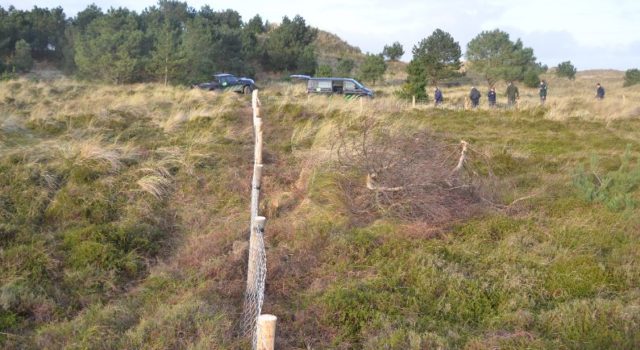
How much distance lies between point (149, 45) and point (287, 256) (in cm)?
2455

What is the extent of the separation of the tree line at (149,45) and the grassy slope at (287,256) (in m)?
14.3

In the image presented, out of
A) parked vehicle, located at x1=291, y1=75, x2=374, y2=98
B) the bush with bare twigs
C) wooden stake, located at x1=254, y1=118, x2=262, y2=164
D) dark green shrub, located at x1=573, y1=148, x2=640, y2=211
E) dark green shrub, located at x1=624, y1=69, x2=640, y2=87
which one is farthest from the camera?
dark green shrub, located at x1=624, y1=69, x2=640, y2=87

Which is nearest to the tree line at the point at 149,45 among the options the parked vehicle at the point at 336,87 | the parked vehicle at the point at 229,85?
the parked vehicle at the point at 229,85

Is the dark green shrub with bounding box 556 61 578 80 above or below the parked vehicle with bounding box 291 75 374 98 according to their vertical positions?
above

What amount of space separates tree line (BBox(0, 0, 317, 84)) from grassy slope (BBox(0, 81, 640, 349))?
→ 14.3m

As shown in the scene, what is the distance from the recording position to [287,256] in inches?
231

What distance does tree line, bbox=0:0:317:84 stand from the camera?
2400cm

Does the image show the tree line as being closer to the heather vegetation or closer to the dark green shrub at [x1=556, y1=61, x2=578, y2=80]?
the heather vegetation

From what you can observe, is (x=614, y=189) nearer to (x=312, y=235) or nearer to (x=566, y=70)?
(x=312, y=235)

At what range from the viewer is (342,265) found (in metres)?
5.64

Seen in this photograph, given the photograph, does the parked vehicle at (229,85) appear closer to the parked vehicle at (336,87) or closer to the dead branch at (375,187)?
the parked vehicle at (336,87)

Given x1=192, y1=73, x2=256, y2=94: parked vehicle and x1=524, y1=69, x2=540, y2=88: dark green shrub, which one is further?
x1=524, y1=69, x2=540, y2=88: dark green shrub

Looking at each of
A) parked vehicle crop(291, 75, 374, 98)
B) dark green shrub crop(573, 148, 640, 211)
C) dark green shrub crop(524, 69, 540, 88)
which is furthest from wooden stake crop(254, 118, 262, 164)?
dark green shrub crop(524, 69, 540, 88)

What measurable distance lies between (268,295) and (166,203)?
3042 mm
